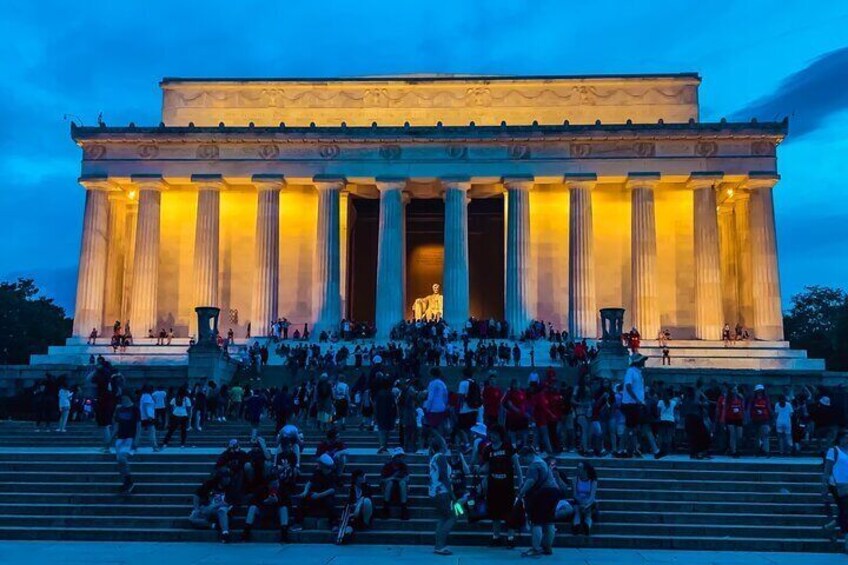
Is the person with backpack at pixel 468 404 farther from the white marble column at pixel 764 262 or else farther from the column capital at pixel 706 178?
the column capital at pixel 706 178

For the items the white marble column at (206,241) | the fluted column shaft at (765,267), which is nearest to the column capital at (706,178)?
the fluted column shaft at (765,267)

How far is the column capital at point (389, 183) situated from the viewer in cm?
4953

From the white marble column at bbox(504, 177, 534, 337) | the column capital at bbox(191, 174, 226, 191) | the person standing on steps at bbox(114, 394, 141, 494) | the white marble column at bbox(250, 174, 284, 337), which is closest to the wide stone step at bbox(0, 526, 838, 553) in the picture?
the person standing on steps at bbox(114, 394, 141, 494)

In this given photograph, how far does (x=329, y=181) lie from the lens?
162 feet

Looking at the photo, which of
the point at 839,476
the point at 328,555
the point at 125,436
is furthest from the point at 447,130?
the point at 328,555

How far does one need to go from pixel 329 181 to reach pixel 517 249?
10930 mm

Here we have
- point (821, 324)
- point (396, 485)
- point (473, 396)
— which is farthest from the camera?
point (821, 324)

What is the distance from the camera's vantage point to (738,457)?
23.2 metres

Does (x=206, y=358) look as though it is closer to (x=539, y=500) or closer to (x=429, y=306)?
(x=429, y=306)

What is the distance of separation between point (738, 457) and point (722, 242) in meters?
32.0

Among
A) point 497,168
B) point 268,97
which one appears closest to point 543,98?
point 497,168

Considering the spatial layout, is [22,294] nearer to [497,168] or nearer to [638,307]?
[497,168]

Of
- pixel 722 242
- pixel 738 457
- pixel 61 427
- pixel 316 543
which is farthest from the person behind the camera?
pixel 722 242

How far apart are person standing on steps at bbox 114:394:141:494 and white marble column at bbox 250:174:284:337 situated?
94.0ft
